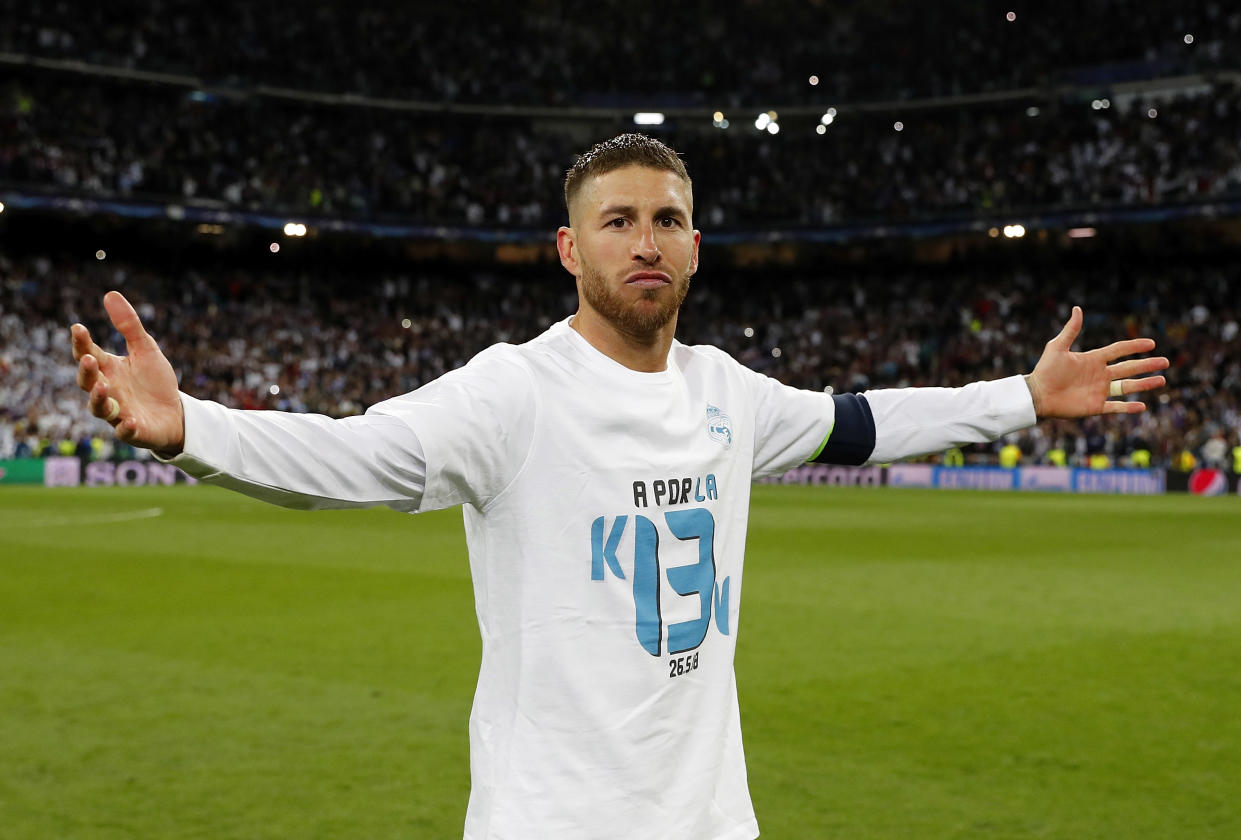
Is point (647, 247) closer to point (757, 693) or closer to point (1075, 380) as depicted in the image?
point (1075, 380)

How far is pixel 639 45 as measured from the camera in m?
51.6

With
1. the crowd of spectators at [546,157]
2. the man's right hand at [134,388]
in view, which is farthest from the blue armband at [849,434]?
the crowd of spectators at [546,157]

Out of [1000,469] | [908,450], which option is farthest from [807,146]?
[908,450]

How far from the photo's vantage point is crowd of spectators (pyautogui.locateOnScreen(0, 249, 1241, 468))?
3662 centimetres

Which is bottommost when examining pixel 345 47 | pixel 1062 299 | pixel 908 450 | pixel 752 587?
pixel 752 587

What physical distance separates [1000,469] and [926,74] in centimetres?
1920

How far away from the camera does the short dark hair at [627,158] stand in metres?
2.66

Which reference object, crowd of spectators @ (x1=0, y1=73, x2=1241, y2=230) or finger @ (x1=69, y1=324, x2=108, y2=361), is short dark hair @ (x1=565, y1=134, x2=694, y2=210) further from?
crowd of spectators @ (x1=0, y1=73, x2=1241, y2=230)

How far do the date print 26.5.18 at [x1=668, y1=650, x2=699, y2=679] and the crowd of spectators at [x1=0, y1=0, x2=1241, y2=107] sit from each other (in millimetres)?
44694

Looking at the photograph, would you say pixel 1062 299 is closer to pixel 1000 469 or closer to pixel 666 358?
pixel 1000 469

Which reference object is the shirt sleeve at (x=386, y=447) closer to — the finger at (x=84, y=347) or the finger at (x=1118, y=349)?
the finger at (x=84, y=347)

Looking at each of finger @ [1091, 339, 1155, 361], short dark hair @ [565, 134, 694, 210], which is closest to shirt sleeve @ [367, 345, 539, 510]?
short dark hair @ [565, 134, 694, 210]

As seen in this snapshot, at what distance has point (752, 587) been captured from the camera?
41.4 ft

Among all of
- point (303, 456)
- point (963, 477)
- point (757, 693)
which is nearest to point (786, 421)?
point (303, 456)
